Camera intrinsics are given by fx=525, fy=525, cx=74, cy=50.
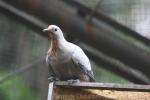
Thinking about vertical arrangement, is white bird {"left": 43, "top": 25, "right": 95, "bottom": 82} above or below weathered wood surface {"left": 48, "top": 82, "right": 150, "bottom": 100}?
above

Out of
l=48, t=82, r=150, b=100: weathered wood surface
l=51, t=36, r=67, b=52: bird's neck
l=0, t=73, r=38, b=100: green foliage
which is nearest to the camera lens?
l=48, t=82, r=150, b=100: weathered wood surface

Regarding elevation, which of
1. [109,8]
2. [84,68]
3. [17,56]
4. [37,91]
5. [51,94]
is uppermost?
[109,8]

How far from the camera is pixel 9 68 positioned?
7.51 feet

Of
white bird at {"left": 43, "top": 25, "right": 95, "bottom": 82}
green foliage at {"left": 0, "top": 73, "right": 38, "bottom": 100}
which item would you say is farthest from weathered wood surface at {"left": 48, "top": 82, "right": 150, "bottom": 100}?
green foliage at {"left": 0, "top": 73, "right": 38, "bottom": 100}

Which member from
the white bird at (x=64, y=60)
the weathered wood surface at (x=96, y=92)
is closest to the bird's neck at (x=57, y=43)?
the white bird at (x=64, y=60)

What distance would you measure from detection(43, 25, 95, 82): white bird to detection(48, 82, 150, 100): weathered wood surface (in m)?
0.11

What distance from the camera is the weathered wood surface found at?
1.37m

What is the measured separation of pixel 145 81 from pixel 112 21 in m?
0.30

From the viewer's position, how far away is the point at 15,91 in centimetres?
218

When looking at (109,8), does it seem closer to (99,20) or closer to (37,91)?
(99,20)

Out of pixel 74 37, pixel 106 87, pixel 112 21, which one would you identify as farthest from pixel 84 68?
pixel 112 21

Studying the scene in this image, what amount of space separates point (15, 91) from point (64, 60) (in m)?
0.70

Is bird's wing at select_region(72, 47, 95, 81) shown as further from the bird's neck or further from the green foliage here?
the green foliage

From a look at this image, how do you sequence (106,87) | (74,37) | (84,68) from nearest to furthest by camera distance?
(106,87) < (84,68) < (74,37)
